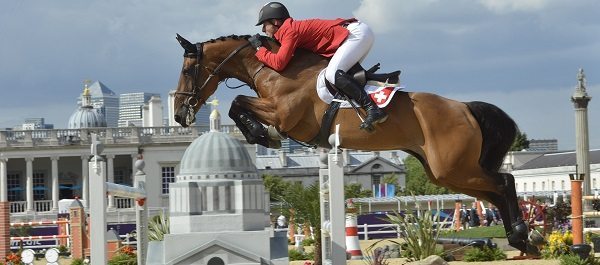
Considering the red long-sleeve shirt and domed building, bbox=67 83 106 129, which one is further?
domed building, bbox=67 83 106 129

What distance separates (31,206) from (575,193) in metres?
60.2

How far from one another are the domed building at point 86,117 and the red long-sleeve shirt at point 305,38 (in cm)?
7181

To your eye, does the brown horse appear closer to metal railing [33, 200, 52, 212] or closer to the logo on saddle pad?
the logo on saddle pad

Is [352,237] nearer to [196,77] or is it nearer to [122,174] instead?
[196,77]

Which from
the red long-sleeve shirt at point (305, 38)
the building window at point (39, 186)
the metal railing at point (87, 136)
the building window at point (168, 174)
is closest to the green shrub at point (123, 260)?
the red long-sleeve shirt at point (305, 38)

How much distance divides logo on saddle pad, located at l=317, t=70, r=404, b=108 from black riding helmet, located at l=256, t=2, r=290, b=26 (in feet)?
1.67

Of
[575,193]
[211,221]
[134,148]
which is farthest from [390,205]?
[211,221]

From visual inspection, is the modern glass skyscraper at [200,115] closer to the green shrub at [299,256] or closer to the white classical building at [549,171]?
the green shrub at [299,256]

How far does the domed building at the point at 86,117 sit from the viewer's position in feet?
258

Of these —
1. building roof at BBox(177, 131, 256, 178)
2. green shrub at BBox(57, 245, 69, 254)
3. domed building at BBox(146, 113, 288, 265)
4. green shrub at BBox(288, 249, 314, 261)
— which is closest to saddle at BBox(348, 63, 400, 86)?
domed building at BBox(146, 113, 288, 265)

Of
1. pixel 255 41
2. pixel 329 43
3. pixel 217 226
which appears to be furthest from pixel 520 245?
pixel 217 226

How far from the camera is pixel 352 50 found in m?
7.68

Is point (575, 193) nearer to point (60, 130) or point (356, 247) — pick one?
point (356, 247)

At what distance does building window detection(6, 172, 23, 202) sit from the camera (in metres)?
75.1
